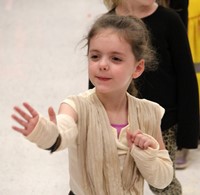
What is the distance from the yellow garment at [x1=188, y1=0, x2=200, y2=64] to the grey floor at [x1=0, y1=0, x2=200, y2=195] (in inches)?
20.6

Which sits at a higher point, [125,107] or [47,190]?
[125,107]

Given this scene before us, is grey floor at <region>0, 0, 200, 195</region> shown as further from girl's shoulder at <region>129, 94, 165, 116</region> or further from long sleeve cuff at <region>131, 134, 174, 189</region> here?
long sleeve cuff at <region>131, 134, 174, 189</region>

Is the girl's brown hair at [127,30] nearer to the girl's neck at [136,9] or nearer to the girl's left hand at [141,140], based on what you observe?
the girl's left hand at [141,140]

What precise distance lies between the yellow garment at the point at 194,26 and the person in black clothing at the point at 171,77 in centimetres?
45

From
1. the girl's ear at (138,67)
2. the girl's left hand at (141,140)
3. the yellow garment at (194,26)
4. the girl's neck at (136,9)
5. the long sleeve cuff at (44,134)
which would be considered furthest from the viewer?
the yellow garment at (194,26)

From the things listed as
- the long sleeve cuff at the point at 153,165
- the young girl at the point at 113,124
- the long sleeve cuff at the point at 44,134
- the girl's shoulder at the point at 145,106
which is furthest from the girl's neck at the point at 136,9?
the long sleeve cuff at the point at 44,134

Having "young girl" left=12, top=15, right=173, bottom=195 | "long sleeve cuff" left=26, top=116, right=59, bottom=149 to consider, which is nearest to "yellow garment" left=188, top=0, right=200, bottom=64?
"young girl" left=12, top=15, right=173, bottom=195

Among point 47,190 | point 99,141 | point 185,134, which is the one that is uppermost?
point 99,141

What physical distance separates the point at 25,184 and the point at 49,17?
259 centimetres

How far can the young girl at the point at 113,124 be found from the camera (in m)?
0.91

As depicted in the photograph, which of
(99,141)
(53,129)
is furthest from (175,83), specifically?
(53,129)

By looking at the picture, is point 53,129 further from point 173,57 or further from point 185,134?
point 185,134

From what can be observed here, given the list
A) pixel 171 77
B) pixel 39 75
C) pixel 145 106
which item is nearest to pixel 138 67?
pixel 145 106

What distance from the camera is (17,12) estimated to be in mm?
4203
